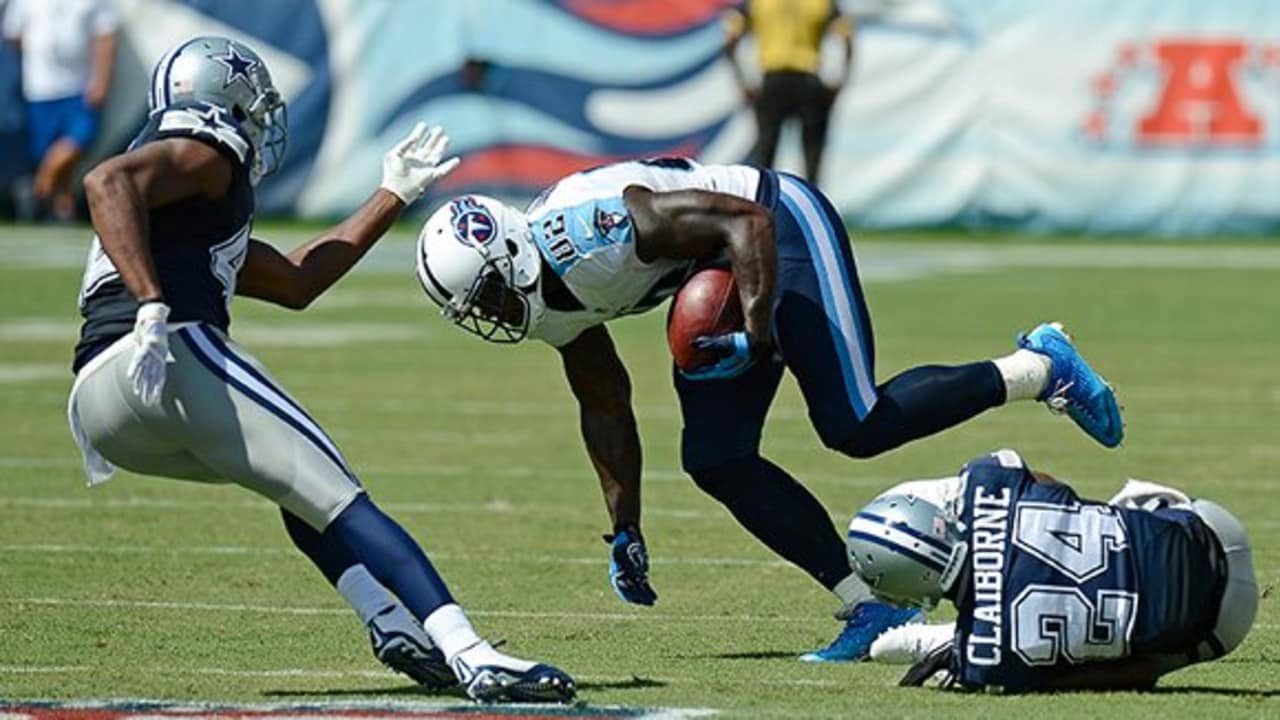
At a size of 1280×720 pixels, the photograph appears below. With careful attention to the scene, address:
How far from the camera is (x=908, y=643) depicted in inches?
259

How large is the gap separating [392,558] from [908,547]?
1.16 m

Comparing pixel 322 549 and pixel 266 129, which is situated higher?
pixel 266 129

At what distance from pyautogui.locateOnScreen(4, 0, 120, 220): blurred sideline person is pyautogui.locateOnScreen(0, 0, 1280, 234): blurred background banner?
53 centimetres

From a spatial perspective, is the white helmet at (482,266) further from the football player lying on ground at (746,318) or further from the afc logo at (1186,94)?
the afc logo at (1186,94)

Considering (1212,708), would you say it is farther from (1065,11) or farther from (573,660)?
(1065,11)

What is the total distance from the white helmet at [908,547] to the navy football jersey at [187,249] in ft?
5.11

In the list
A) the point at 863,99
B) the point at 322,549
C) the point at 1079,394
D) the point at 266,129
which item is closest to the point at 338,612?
the point at 322,549

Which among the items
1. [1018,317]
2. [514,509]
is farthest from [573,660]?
[1018,317]

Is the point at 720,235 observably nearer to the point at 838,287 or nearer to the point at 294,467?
the point at 838,287

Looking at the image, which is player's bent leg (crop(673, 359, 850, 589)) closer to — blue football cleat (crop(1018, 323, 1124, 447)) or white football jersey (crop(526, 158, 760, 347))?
white football jersey (crop(526, 158, 760, 347))

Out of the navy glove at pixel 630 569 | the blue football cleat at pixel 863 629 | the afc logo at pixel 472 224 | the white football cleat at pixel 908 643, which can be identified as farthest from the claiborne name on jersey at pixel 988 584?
the afc logo at pixel 472 224

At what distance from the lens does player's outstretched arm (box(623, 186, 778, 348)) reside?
6.65 m

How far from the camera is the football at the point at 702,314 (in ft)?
22.1

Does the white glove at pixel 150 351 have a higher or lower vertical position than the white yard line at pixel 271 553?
higher
